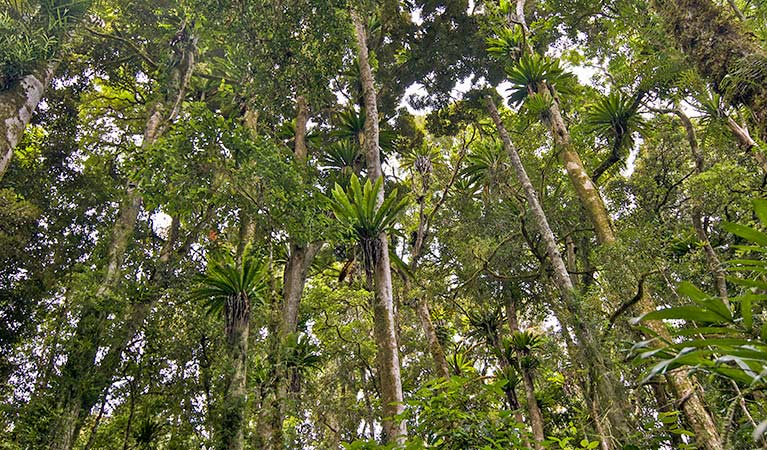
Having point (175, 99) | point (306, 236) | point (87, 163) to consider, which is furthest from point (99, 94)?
point (306, 236)

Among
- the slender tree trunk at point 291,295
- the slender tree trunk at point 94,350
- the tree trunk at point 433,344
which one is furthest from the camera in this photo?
the tree trunk at point 433,344

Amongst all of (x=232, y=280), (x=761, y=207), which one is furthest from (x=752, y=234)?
(x=232, y=280)

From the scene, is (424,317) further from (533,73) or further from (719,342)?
(719,342)

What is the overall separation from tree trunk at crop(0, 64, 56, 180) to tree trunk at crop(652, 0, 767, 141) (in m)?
6.51

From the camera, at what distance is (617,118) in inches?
279

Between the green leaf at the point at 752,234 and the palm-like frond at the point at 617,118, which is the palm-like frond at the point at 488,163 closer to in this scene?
the palm-like frond at the point at 617,118

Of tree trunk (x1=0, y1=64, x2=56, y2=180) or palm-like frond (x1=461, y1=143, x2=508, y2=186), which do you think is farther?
palm-like frond (x1=461, y1=143, x2=508, y2=186)

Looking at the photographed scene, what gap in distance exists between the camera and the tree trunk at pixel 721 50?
264 centimetres

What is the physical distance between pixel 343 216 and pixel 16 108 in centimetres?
410

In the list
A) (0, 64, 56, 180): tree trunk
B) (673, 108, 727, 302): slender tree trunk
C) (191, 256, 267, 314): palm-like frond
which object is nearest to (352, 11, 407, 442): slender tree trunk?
(191, 256, 267, 314): palm-like frond

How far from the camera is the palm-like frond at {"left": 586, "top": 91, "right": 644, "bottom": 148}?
698 centimetres

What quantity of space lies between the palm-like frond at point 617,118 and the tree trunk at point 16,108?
8022mm

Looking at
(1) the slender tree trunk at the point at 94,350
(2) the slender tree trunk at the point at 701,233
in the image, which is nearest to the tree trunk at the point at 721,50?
(2) the slender tree trunk at the point at 701,233

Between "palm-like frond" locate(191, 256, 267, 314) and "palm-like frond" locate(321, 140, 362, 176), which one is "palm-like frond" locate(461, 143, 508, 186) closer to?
"palm-like frond" locate(321, 140, 362, 176)
